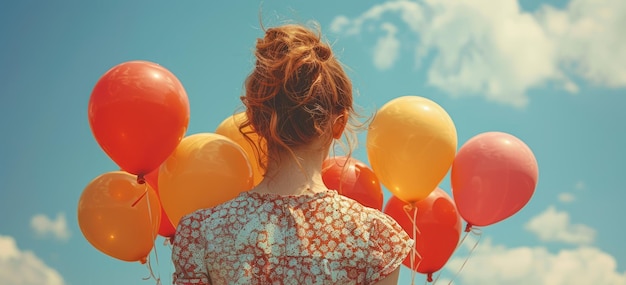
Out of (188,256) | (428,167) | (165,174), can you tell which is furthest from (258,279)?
(428,167)

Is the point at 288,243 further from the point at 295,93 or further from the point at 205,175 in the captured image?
the point at 205,175

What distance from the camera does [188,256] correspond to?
218 centimetres

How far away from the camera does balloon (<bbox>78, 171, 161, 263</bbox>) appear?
3389 millimetres

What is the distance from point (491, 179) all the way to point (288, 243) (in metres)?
1.78

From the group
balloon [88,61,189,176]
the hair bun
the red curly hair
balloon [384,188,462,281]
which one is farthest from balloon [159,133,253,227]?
balloon [384,188,462,281]

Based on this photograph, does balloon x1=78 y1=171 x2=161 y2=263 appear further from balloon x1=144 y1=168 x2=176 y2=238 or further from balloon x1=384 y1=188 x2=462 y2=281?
balloon x1=384 y1=188 x2=462 y2=281

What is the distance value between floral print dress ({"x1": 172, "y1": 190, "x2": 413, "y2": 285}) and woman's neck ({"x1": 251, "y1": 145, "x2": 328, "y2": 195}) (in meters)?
0.03

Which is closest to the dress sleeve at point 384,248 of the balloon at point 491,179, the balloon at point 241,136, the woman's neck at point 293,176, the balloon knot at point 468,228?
the woman's neck at point 293,176

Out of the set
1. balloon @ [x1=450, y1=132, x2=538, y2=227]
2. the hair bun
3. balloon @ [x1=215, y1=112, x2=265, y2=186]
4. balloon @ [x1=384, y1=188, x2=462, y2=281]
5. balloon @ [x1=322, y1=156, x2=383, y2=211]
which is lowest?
balloon @ [x1=384, y1=188, x2=462, y2=281]

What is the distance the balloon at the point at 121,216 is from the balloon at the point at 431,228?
4.24ft

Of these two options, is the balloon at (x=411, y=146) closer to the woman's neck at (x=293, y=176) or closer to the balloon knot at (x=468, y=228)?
the balloon knot at (x=468, y=228)

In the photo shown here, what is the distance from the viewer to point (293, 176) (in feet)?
7.15

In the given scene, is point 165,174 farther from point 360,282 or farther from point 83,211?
point 360,282

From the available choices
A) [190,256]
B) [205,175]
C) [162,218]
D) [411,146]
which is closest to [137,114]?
[205,175]
